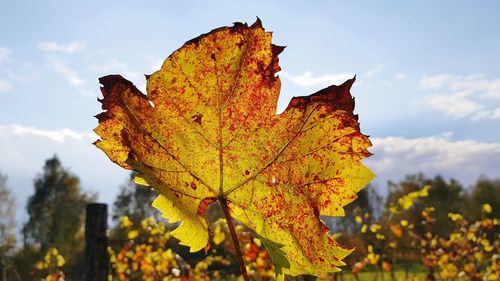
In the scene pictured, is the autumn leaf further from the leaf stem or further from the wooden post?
the wooden post

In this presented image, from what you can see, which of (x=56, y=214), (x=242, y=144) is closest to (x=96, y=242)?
(x=242, y=144)

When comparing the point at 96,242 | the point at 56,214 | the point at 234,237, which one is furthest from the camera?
the point at 56,214

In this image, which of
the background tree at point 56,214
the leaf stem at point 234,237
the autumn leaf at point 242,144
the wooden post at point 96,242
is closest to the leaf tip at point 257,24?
the autumn leaf at point 242,144

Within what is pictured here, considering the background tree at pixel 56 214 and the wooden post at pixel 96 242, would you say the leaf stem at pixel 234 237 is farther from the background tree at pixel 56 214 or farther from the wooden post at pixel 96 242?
the background tree at pixel 56 214

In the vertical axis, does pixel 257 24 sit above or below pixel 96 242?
above

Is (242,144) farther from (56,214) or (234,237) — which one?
(56,214)
